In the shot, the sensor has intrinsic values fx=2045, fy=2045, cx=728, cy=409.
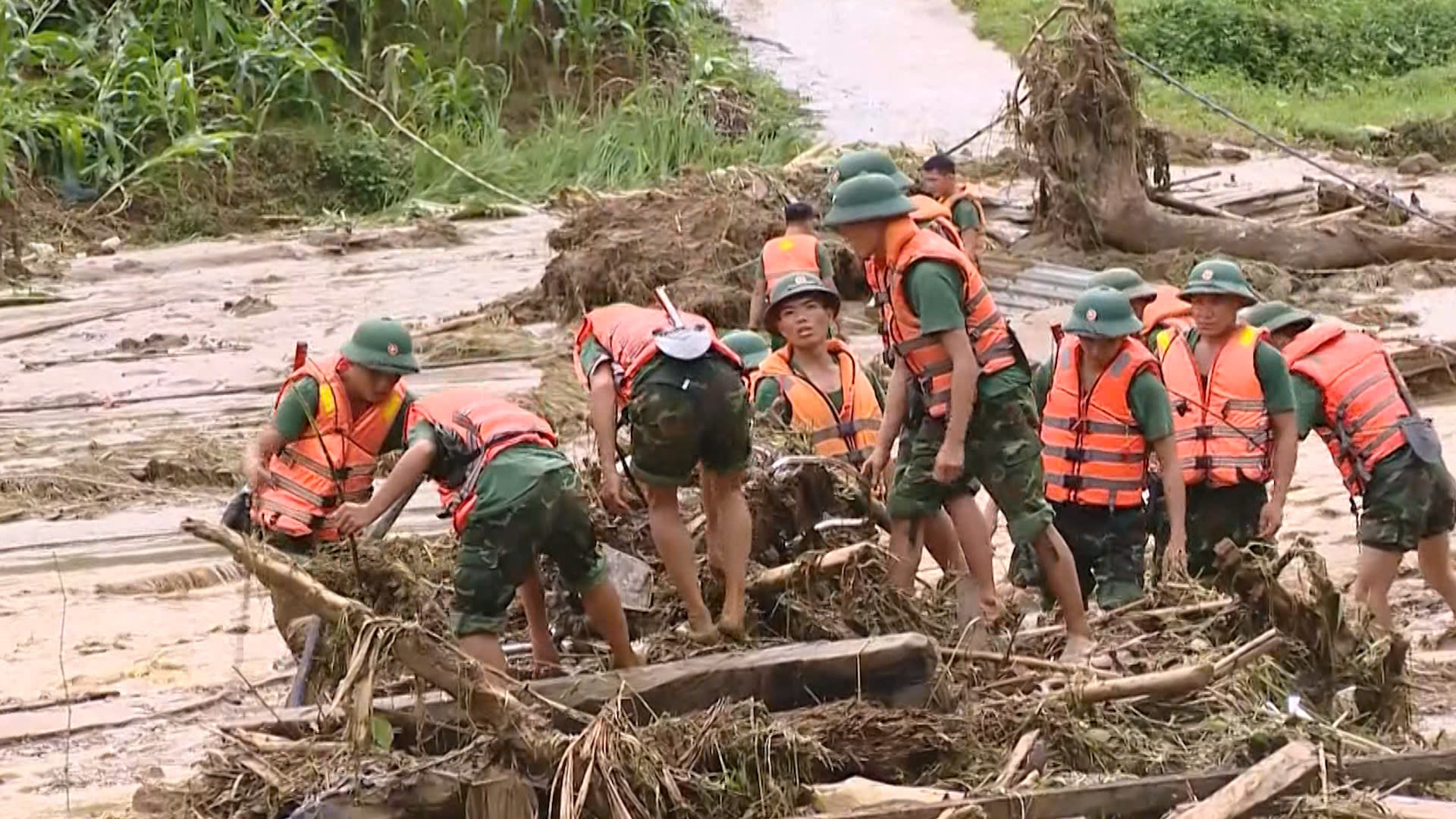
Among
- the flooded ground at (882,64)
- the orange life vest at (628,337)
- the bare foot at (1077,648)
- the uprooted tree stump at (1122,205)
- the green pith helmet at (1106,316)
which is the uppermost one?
the orange life vest at (628,337)

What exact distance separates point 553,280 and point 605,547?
24.3 feet

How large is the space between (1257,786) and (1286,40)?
2349 centimetres

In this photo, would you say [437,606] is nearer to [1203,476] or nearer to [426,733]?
[426,733]

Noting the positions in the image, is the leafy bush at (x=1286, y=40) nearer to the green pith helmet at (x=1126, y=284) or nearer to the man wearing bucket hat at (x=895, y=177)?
the man wearing bucket hat at (x=895, y=177)

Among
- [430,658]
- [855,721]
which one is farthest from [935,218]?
[430,658]

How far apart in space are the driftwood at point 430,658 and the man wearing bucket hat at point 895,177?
260 cm

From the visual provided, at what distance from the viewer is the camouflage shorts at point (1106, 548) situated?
7320 mm

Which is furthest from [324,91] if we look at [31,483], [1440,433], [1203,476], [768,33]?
[1203,476]

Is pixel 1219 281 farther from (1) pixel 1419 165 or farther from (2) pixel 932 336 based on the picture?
(1) pixel 1419 165

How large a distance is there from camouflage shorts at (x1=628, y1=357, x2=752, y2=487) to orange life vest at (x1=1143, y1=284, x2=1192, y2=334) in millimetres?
2492

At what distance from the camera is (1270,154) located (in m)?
20.3

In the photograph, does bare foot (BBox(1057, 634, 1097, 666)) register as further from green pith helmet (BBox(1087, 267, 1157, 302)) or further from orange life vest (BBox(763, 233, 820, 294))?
orange life vest (BBox(763, 233, 820, 294))

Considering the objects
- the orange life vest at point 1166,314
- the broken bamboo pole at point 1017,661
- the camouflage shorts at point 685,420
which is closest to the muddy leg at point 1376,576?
the orange life vest at point 1166,314

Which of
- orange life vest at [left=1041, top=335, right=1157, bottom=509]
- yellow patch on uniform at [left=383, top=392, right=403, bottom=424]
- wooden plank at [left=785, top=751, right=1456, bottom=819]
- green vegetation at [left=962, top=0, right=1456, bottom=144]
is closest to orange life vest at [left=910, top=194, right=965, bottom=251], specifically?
orange life vest at [left=1041, top=335, right=1157, bottom=509]
